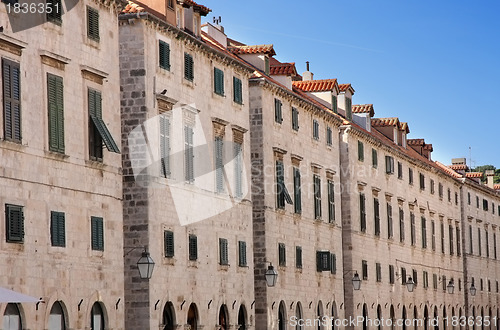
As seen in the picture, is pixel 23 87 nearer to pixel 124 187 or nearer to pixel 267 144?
pixel 124 187

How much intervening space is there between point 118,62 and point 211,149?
728cm

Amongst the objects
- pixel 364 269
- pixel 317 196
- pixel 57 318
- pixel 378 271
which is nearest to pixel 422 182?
pixel 378 271

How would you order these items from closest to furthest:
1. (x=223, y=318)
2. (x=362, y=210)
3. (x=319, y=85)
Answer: (x=223, y=318), (x=319, y=85), (x=362, y=210)

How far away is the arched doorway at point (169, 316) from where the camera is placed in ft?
118

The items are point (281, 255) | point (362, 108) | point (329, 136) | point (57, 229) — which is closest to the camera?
point (57, 229)

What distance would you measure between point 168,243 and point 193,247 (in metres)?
2.02

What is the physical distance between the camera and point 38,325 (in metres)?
28.2

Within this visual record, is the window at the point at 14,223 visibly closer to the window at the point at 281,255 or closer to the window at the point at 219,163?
the window at the point at 219,163

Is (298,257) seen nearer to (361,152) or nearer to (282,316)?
(282,316)

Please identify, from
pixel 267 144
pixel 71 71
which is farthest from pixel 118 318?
pixel 267 144

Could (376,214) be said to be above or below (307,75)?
below

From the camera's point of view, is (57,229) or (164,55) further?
(164,55)

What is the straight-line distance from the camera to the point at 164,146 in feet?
118

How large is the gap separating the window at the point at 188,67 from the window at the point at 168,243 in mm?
5571
